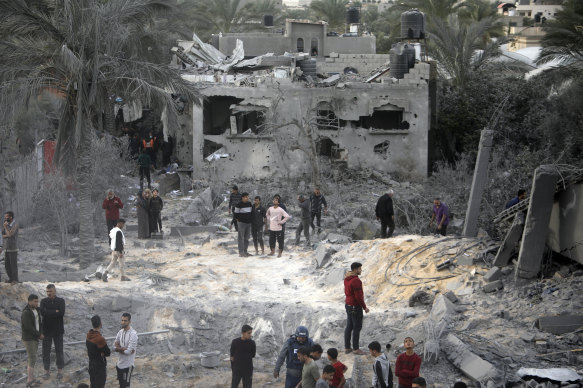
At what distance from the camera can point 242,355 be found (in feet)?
29.2

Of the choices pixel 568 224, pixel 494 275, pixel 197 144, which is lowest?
pixel 494 275

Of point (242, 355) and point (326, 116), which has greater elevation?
point (326, 116)

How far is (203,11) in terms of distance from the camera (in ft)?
140

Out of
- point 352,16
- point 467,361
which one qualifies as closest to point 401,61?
point 352,16

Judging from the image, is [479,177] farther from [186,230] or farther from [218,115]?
[218,115]

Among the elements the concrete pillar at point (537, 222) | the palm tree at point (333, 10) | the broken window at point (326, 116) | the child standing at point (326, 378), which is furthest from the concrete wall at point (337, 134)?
the palm tree at point (333, 10)

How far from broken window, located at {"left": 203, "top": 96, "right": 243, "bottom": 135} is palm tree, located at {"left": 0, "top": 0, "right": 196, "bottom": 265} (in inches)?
519

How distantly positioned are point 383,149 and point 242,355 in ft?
61.2

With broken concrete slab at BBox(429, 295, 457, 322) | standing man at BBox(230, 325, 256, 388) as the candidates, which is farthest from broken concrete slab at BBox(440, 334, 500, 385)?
standing man at BBox(230, 325, 256, 388)

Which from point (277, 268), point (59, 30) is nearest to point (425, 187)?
point (277, 268)

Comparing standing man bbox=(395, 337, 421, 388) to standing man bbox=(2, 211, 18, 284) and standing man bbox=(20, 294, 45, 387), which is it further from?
standing man bbox=(2, 211, 18, 284)

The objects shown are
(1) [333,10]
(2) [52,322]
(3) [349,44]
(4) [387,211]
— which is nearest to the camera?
(2) [52,322]

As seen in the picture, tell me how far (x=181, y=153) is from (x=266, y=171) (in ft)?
11.0

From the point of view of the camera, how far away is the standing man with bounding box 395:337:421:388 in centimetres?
824
